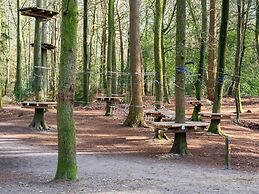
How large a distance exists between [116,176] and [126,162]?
173 centimetres

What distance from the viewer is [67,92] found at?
772 cm

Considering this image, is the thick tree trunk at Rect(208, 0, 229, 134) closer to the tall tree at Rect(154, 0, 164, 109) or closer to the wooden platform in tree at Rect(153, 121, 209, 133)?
the tall tree at Rect(154, 0, 164, 109)

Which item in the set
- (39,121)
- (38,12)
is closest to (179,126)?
(39,121)

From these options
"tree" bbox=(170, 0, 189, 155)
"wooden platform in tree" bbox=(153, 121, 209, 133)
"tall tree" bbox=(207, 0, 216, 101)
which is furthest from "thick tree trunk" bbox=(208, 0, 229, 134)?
"tall tree" bbox=(207, 0, 216, 101)

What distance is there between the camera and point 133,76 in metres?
15.7

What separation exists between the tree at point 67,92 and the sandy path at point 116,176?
45 cm

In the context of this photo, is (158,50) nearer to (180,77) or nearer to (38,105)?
(38,105)

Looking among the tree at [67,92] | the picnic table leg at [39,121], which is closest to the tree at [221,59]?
the picnic table leg at [39,121]

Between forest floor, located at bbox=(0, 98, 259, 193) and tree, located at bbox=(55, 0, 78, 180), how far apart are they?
0.46m

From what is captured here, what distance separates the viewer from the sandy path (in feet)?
23.6

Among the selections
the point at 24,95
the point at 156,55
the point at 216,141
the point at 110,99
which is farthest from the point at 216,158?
the point at 24,95

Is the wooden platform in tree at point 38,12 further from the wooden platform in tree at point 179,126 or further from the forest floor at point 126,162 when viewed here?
the wooden platform in tree at point 179,126

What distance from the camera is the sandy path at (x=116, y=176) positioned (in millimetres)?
7180

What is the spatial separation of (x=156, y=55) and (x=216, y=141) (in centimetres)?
600
